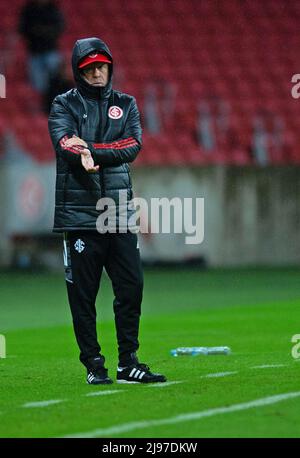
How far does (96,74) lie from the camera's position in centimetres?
822

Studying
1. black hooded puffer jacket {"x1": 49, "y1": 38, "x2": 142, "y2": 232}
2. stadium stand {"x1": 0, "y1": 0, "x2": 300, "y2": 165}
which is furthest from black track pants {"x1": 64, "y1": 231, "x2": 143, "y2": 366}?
stadium stand {"x1": 0, "y1": 0, "x2": 300, "y2": 165}

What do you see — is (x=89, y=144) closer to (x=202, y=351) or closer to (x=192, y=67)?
(x=202, y=351)

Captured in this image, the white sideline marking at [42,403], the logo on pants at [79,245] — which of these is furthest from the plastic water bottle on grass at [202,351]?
the white sideline marking at [42,403]

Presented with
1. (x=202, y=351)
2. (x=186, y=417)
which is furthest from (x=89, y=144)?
(x=202, y=351)

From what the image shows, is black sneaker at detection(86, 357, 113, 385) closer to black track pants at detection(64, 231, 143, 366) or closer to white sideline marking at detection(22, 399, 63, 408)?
black track pants at detection(64, 231, 143, 366)

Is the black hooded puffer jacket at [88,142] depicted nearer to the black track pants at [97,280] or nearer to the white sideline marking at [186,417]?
the black track pants at [97,280]

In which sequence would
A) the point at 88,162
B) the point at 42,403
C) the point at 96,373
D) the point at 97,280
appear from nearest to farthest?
1. the point at 42,403
2. the point at 88,162
3. the point at 96,373
4. the point at 97,280

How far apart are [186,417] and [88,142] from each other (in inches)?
87.3

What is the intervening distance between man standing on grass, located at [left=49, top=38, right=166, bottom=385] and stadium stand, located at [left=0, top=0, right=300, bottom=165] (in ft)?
42.5

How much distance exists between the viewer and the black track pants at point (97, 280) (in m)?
8.31

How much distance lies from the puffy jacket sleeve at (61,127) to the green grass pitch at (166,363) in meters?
1.48

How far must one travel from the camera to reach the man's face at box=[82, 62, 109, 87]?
8.21 meters

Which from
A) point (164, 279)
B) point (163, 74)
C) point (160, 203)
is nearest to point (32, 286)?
point (164, 279)
